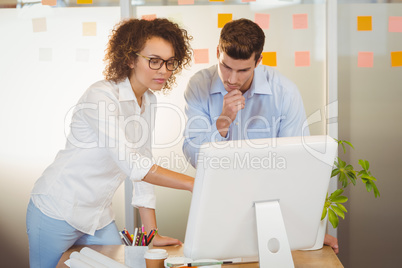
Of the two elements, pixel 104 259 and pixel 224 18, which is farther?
pixel 224 18

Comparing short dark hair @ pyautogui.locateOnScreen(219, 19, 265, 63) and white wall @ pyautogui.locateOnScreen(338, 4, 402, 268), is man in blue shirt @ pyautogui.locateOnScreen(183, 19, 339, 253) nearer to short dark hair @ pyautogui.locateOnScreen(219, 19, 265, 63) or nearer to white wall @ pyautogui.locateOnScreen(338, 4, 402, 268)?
short dark hair @ pyautogui.locateOnScreen(219, 19, 265, 63)

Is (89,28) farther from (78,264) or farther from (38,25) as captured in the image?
(78,264)

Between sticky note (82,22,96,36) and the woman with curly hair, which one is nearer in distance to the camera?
the woman with curly hair

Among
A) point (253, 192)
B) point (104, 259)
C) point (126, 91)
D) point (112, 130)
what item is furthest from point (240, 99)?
point (104, 259)

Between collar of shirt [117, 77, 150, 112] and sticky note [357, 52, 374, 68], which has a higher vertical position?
sticky note [357, 52, 374, 68]

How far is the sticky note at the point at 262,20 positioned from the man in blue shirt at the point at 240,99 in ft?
2.01

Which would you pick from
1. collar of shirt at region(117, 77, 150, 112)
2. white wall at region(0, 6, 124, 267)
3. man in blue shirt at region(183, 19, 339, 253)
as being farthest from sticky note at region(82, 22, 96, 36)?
collar of shirt at region(117, 77, 150, 112)

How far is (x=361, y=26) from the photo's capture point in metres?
3.06

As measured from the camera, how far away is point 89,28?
3059mm

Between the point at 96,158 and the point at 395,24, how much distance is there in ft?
7.01

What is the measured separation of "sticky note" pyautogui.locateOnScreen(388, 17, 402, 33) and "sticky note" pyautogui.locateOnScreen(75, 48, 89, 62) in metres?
1.90

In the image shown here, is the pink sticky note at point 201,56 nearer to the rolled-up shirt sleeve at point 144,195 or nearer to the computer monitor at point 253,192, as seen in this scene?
the rolled-up shirt sleeve at point 144,195

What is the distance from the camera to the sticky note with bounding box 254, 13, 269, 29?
119 inches

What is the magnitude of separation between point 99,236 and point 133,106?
0.54 m
